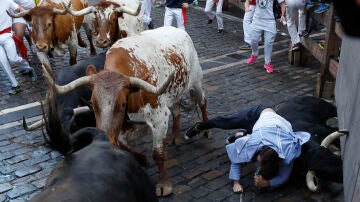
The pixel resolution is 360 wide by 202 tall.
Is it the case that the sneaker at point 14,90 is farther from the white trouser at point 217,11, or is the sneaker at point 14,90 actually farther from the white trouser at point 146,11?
the white trouser at point 217,11

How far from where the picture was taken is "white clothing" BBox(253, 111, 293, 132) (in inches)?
197

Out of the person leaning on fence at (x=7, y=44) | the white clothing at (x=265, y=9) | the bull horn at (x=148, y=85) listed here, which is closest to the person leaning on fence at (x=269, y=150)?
the bull horn at (x=148, y=85)

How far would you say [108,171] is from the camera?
260cm

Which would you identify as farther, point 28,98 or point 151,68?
point 28,98

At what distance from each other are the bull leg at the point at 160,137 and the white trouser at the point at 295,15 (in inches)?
201

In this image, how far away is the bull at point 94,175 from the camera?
2336 mm

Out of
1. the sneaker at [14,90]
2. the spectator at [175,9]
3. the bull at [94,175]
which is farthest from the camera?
the spectator at [175,9]

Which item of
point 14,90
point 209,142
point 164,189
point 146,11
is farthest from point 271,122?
point 146,11

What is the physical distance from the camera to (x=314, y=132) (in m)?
5.34

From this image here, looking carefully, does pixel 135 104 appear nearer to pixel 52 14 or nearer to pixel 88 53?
pixel 52 14

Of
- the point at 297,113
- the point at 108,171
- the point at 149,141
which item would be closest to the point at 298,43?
the point at 297,113

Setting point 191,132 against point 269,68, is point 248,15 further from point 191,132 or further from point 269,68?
point 191,132

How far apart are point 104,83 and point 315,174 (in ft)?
8.67

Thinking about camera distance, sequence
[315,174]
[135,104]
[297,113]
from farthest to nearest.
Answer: [297,113], [315,174], [135,104]
